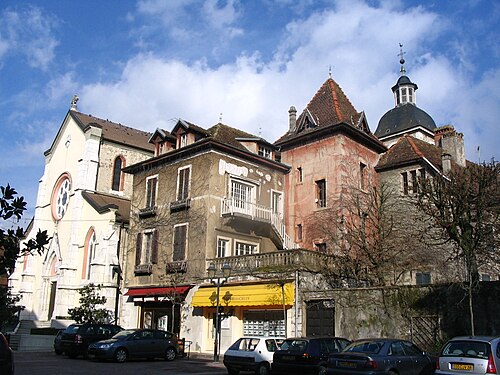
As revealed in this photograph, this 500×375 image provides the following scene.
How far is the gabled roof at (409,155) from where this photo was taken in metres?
31.0

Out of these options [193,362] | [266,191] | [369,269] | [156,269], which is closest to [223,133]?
[266,191]

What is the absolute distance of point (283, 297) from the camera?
23219 mm

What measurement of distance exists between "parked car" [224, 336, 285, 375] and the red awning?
1055 cm

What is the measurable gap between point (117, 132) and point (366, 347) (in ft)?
119

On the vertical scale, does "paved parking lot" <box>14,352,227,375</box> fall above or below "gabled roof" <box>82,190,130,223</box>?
below

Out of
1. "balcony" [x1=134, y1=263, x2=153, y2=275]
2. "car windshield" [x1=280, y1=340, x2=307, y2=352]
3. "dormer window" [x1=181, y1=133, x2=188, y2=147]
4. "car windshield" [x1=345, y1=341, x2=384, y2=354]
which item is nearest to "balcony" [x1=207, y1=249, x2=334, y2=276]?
"balcony" [x1=134, y1=263, x2=153, y2=275]

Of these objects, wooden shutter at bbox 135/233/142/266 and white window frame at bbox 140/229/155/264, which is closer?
white window frame at bbox 140/229/155/264

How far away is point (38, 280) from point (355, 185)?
27698 millimetres

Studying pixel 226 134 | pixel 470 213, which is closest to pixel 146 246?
pixel 226 134

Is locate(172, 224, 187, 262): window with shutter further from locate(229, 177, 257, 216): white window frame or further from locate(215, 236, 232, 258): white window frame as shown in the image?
locate(229, 177, 257, 216): white window frame

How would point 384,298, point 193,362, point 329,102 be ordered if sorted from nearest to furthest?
point 384,298 < point 193,362 < point 329,102

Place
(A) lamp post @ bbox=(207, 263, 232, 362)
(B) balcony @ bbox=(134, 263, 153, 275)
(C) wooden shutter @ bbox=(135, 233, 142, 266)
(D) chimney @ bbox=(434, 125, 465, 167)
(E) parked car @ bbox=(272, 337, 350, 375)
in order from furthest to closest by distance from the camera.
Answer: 1. (C) wooden shutter @ bbox=(135, 233, 142, 266)
2. (D) chimney @ bbox=(434, 125, 465, 167)
3. (B) balcony @ bbox=(134, 263, 153, 275)
4. (A) lamp post @ bbox=(207, 263, 232, 362)
5. (E) parked car @ bbox=(272, 337, 350, 375)

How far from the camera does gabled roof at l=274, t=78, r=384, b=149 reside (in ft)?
105

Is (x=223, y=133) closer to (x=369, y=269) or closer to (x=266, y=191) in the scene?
(x=266, y=191)
